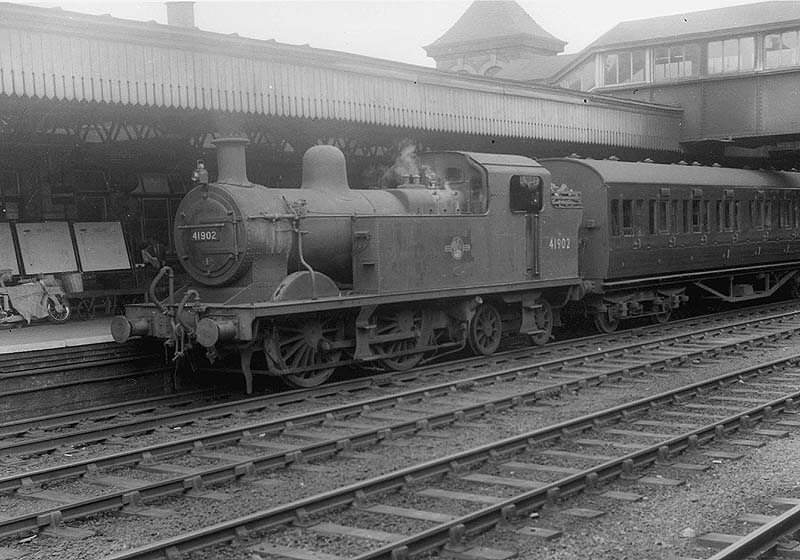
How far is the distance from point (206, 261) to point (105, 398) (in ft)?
7.13

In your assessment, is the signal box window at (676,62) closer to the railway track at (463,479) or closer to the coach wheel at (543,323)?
the coach wheel at (543,323)

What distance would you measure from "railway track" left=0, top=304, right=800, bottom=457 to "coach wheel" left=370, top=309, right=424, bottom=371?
1.01ft

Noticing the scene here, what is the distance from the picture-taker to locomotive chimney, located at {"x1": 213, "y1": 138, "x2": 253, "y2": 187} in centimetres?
1045

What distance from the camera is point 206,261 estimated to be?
1052cm

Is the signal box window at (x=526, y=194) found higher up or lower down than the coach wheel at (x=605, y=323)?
higher up

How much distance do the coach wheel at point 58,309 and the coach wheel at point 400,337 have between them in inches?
251

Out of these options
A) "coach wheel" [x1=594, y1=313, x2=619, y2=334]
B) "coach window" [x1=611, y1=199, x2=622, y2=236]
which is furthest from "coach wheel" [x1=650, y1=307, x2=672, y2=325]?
"coach window" [x1=611, y1=199, x2=622, y2=236]

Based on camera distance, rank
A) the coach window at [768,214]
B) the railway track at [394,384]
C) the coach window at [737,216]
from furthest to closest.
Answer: the coach window at [768,214]
the coach window at [737,216]
the railway track at [394,384]

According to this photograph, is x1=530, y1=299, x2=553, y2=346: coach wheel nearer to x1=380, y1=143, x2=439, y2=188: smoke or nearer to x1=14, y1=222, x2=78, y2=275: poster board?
x1=380, y1=143, x2=439, y2=188: smoke

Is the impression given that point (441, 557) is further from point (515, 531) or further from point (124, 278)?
point (124, 278)

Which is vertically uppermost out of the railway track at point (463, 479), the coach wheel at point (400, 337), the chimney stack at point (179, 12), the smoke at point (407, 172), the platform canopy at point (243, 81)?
the chimney stack at point (179, 12)

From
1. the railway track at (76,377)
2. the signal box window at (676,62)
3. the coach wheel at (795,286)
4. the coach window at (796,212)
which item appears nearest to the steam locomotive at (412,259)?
the railway track at (76,377)

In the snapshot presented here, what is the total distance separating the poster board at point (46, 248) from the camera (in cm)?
1527

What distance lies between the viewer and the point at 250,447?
25.8 feet
